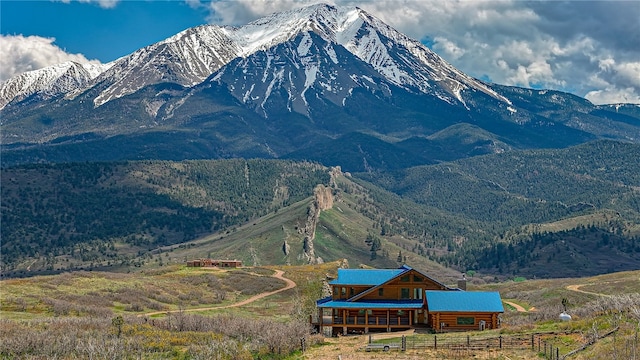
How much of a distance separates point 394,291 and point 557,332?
27.3m

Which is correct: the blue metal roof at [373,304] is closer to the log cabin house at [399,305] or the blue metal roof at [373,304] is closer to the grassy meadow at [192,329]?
the log cabin house at [399,305]

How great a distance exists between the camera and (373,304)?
85625mm

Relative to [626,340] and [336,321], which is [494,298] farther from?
[626,340]

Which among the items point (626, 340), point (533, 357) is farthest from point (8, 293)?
point (626, 340)

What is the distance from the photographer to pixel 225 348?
64438 mm

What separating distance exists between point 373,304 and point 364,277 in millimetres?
6345

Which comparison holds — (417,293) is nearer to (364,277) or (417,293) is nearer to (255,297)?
(364,277)

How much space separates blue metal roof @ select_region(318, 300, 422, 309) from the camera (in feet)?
277

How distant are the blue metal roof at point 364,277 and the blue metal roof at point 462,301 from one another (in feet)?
23.9

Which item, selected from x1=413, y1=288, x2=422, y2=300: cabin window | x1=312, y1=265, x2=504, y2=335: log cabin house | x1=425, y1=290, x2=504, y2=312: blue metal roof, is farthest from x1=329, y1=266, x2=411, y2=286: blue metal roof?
x1=425, y1=290, x2=504, y2=312: blue metal roof

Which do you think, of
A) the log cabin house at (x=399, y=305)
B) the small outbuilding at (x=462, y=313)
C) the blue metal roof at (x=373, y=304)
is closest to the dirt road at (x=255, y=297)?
the log cabin house at (x=399, y=305)

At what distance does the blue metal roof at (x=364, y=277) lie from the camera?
89812 millimetres

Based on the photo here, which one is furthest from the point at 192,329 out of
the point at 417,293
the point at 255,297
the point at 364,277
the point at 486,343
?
the point at 255,297

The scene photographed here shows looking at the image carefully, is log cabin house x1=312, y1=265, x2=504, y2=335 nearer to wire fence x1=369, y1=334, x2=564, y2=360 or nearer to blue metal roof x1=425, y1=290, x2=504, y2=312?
blue metal roof x1=425, y1=290, x2=504, y2=312
